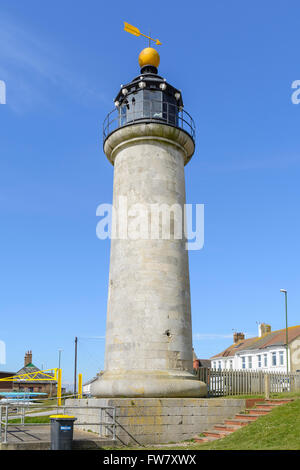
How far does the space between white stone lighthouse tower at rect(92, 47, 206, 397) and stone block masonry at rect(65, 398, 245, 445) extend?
587 mm

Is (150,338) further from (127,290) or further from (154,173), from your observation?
(154,173)

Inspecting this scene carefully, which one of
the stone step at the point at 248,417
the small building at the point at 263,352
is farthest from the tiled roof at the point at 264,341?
the stone step at the point at 248,417

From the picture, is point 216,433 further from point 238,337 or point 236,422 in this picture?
point 238,337

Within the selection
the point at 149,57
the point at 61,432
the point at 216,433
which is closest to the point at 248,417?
the point at 216,433

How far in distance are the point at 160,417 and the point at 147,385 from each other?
113cm

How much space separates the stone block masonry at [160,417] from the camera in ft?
46.6

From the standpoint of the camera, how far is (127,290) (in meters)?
16.8

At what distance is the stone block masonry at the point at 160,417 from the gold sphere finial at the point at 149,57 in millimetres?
14099

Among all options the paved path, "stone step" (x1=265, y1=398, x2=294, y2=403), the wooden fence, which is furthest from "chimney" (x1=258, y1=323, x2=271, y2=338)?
the paved path

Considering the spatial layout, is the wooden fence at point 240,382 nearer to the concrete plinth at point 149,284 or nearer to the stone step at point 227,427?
the concrete plinth at point 149,284

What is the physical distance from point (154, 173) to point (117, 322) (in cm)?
587

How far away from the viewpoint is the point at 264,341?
54.1m

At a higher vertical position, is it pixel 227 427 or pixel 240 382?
pixel 240 382
